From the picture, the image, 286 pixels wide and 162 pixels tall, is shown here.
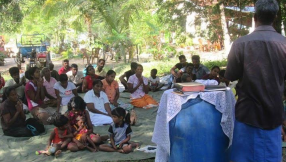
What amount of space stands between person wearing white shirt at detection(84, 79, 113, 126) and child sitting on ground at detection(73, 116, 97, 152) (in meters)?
1.04

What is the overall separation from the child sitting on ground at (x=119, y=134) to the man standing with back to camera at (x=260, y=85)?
7.84 ft

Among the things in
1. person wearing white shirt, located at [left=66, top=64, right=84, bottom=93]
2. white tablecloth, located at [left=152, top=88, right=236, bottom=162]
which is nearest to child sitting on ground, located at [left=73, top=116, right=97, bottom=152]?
white tablecloth, located at [left=152, top=88, right=236, bottom=162]

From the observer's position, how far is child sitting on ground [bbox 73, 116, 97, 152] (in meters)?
5.17

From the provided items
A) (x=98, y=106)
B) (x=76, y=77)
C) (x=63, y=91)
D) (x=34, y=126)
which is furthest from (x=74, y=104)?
(x=76, y=77)

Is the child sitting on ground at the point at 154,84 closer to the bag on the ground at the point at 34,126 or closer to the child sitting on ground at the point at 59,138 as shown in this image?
the bag on the ground at the point at 34,126

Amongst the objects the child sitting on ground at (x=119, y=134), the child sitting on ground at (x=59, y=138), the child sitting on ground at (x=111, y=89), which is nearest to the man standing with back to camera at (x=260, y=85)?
the child sitting on ground at (x=119, y=134)

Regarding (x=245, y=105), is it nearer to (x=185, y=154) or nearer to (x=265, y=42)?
(x=265, y=42)

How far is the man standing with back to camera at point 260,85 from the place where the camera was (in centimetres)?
264

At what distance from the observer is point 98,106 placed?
6.59 meters

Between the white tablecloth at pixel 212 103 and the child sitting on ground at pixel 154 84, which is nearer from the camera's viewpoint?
the white tablecloth at pixel 212 103

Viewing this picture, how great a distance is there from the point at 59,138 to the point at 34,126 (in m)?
0.95

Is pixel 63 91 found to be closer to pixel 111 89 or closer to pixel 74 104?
pixel 111 89

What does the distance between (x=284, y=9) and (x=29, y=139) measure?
5.26 meters

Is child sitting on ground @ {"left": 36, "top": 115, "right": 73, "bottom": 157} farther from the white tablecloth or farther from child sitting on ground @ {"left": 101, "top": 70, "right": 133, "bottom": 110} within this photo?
child sitting on ground @ {"left": 101, "top": 70, "right": 133, "bottom": 110}
